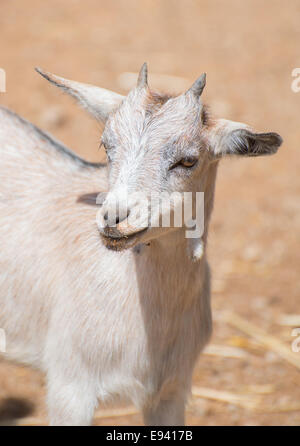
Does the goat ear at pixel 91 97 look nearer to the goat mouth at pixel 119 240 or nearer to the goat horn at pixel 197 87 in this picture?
the goat horn at pixel 197 87

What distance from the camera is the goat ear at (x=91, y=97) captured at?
10.9ft

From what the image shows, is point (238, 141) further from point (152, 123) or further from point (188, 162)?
point (152, 123)

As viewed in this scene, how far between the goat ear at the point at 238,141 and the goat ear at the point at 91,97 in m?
0.56

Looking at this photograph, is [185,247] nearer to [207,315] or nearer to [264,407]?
[207,315]

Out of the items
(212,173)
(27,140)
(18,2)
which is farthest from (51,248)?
(18,2)

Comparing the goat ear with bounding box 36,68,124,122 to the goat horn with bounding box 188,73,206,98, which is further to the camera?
the goat ear with bounding box 36,68,124,122

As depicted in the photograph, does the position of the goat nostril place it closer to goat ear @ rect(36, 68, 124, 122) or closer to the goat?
the goat

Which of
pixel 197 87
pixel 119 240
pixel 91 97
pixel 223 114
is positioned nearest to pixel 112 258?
pixel 119 240

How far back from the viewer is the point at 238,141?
3039 millimetres

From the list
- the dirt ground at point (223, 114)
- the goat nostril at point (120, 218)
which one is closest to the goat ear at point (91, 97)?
the goat nostril at point (120, 218)

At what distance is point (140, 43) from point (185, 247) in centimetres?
674

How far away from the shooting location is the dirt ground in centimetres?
493

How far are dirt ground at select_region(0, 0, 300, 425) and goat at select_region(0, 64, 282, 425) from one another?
48.3 inches

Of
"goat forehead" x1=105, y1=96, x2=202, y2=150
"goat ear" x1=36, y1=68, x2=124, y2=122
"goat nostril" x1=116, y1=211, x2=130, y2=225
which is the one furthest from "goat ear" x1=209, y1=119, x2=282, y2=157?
"goat nostril" x1=116, y1=211, x2=130, y2=225
